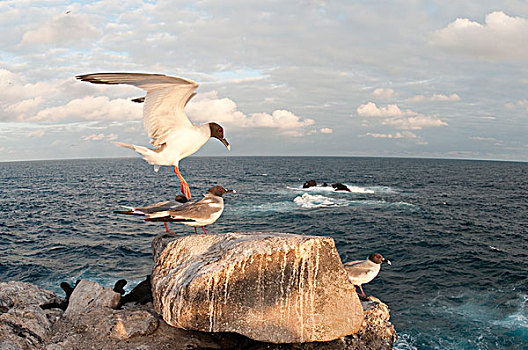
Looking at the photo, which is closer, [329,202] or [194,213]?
[194,213]

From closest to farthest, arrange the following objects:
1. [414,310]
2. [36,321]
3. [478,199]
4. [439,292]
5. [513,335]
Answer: [36,321]
[513,335]
[414,310]
[439,292]
[478,199]

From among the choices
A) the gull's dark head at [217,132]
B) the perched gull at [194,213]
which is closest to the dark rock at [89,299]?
the perched gull at [194,213]

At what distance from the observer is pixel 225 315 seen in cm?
720

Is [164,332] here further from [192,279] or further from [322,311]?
[322,311]

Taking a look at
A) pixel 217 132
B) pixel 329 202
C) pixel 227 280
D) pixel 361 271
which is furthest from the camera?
pixel 329 202

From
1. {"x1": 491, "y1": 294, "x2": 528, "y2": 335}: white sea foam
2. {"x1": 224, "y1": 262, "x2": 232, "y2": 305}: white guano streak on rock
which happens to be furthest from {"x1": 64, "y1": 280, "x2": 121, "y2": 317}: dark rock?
{"x1": 491, "y1": 294, "x2": 528, "y2": 335}: white sea foam

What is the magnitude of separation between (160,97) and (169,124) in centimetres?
74

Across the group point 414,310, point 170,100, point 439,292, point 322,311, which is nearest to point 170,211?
point 170,100

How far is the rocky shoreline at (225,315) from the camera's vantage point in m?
7.18

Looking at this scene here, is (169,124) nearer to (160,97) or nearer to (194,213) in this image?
(160,97)

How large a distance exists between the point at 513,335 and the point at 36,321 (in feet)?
51.3

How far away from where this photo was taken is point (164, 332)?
807cm

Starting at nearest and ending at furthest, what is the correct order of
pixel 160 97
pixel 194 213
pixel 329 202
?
1. pixel 160 97
2. pixel 194 213
3. pixel 329 202

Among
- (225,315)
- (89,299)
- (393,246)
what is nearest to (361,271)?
(225,315)
